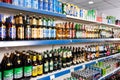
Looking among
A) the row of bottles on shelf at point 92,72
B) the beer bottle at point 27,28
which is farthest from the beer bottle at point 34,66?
the row of bottles on shelf at point 92,72

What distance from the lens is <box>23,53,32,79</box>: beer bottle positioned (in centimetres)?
150

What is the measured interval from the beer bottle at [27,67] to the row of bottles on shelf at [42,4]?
63 centimetres

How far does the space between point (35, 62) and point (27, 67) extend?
15 cm

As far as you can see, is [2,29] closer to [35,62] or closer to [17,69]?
[17,69]

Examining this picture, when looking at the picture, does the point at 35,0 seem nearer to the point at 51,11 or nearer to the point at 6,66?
the point at 51,11

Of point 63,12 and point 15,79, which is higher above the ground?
point 63,12

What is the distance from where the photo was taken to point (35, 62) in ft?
5.39

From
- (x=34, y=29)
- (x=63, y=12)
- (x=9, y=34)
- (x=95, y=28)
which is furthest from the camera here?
(x=95, y=28)

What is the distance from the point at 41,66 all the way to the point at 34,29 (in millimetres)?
496

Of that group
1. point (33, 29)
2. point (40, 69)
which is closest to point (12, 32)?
point (33, 29)

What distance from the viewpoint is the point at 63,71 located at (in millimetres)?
1985

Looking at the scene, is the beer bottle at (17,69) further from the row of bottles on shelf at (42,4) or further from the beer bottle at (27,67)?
the row of bottles on shelf at (42,4)

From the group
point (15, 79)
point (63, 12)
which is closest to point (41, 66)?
point (15, 79)

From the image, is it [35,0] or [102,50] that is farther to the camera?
[102,50]
